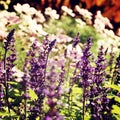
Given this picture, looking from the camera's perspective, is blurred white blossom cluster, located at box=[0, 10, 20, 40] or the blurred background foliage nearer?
blurred white blossom cluster, located at box=[0, 10, 20, 40]

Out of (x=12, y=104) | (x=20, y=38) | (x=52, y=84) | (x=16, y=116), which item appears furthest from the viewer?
(x=20, y=38)

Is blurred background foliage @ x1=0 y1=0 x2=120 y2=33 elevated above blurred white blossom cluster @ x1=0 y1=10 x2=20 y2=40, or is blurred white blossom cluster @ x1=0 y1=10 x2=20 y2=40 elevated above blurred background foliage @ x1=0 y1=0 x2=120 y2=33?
blurred background foliage @ x1=0 y1=0 x2=120 y2=33

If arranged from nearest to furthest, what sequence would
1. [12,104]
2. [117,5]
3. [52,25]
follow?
[12,104], [52,25], [117,5]

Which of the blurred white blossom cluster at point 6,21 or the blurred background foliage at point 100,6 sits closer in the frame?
the blurred white blossom cluster at point 6,21

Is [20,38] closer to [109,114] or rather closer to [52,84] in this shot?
[109,114]

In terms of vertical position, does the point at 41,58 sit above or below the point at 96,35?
below

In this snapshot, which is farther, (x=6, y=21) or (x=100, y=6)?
(x=100, y=6)

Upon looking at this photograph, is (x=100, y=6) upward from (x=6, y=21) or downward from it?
upward

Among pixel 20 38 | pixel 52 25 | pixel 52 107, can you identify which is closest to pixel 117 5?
pixel 52 25

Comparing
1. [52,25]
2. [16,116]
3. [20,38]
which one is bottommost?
[16,116]

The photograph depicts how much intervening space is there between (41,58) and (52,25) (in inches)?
261

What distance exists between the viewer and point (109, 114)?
358 cm

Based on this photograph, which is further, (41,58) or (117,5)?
(117,5)

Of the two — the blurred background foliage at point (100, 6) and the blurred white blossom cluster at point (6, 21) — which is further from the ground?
the blurred background foliage at point (100, 6)
